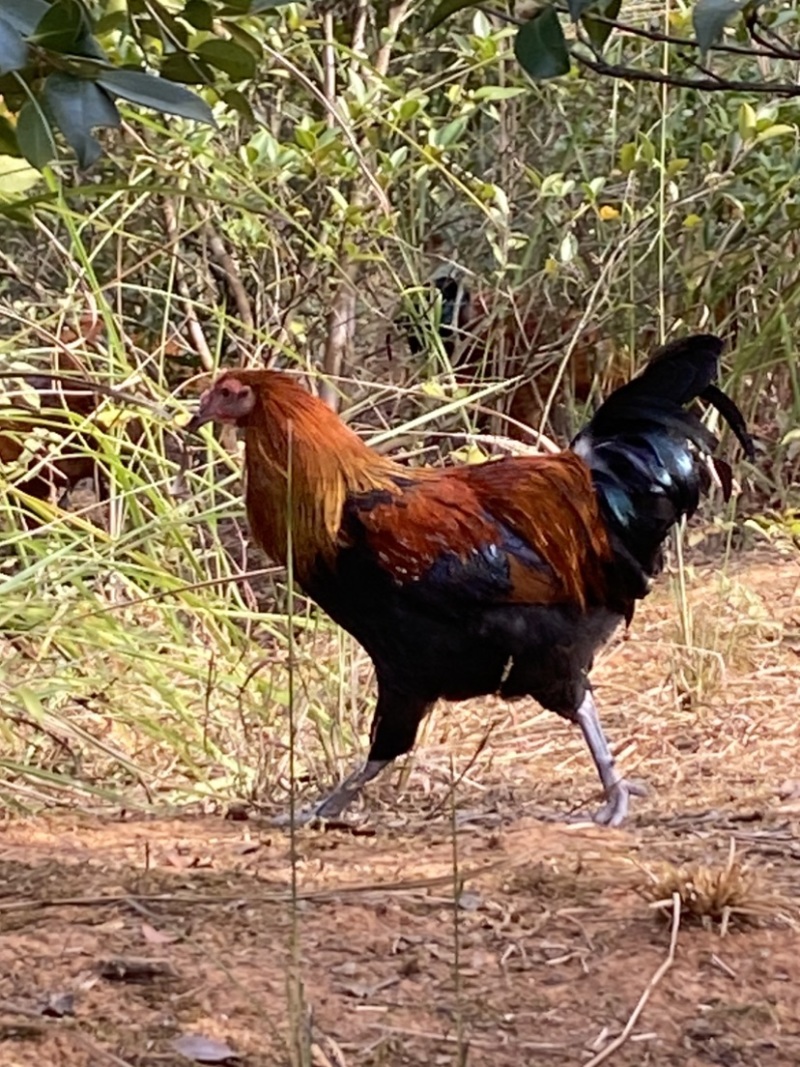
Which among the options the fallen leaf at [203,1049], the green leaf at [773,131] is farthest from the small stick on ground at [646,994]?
the green leaf at [773,131]

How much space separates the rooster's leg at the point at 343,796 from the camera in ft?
10.0

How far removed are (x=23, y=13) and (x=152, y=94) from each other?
0.46ft

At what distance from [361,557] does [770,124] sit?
6.76ft

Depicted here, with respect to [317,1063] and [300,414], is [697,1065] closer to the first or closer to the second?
[317,1063]

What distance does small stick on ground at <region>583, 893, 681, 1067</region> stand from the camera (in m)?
1.72

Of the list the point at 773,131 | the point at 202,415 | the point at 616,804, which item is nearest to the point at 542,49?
the point at 202,415

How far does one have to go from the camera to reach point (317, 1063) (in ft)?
5.55

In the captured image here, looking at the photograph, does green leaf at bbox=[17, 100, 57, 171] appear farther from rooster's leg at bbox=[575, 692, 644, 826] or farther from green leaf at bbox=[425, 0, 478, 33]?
rooster's leg at bbox=[575, 692, 644, 826]

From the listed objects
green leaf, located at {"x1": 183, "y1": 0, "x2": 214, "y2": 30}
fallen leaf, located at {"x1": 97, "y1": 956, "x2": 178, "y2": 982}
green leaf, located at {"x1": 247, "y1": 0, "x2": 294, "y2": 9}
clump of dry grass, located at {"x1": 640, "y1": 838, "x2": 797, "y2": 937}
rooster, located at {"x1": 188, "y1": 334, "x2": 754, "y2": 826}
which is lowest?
rooster, located at {"x1": 188, "y1": 334, "x2": 754, "y2": 826}

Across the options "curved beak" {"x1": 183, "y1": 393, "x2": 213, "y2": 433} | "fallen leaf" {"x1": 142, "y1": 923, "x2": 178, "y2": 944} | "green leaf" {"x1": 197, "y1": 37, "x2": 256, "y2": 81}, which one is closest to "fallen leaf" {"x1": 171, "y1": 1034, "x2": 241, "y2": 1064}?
"fallen leaf" {"x1": 142, "y1": 923, "x2": 178, "y2": 944}

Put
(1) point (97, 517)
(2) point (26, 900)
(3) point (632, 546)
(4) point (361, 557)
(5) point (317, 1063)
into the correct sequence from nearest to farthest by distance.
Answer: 1. (5) point (317, 1063)
2. (2) point (26, 900)
3. (4) point (361, 557)
4. (3) point (632, 546)
5. (1) point (97, 517)

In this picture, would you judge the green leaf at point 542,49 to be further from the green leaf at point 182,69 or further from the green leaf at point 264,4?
the green leaf at point 182,69

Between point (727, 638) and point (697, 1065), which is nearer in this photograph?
point (697, 1065)

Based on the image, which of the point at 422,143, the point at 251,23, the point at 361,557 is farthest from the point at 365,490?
the point at 422,143
